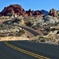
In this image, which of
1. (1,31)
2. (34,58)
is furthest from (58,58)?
(1,31)

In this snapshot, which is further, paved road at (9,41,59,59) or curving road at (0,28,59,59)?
paved road at (9,41,59,59)

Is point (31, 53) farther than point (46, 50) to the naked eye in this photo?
No

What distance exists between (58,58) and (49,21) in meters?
125

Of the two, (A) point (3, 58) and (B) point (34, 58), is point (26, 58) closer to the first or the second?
(B) point (34, 58)

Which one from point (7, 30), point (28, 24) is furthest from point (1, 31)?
point (28, 24)

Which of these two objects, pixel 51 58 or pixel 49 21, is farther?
pixel 49 21

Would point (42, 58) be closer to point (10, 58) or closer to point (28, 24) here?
point (10, 58)

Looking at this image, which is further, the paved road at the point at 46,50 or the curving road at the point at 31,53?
the paved road at the point at 46,50

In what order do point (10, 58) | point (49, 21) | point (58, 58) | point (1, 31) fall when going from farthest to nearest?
point (49, 21) → point (1, 31) → point (10, 58) → point (58, 58)

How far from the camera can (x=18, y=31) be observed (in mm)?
87625

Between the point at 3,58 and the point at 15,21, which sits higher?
the point at 15,21

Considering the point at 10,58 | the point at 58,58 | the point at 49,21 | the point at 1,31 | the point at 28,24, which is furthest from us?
the point at 49,21

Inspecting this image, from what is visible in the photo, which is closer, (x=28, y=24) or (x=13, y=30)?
(x=13, y=30)

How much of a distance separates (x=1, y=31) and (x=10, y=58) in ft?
234
